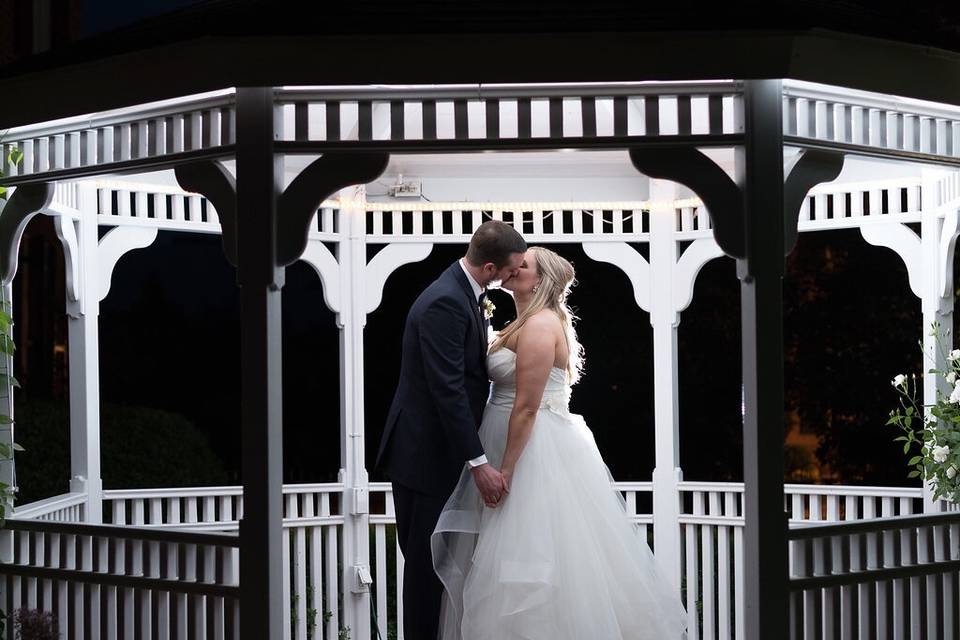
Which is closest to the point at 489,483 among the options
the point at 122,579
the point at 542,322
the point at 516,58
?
the point at 542,322

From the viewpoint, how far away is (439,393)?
Result: 4.73 metres

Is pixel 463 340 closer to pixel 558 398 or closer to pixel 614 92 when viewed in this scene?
pixel 558 398

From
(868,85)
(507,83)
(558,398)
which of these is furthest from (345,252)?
(868,85)

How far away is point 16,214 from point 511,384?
102 inches

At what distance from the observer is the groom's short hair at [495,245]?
4.88m

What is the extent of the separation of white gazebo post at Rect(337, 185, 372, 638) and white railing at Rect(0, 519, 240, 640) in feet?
7.57

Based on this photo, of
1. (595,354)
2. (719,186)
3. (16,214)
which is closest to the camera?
(719,186)

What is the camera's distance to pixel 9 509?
17.9 feet

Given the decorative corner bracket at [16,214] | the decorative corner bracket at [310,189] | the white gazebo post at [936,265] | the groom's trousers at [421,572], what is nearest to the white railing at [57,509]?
the decorative corner bracket at [16,214]

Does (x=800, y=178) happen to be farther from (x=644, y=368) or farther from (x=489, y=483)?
(x=644, y=368)

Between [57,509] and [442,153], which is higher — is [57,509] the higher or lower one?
the lower one

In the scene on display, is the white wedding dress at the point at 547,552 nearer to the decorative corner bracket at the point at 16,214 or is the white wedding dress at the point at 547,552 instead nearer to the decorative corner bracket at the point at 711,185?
the decorative corner bracket at the point at 711,185

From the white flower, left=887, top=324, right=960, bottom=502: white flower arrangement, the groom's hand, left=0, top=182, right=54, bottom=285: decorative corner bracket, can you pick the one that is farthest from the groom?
the white flower

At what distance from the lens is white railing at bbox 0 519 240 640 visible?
4648 millimetres
